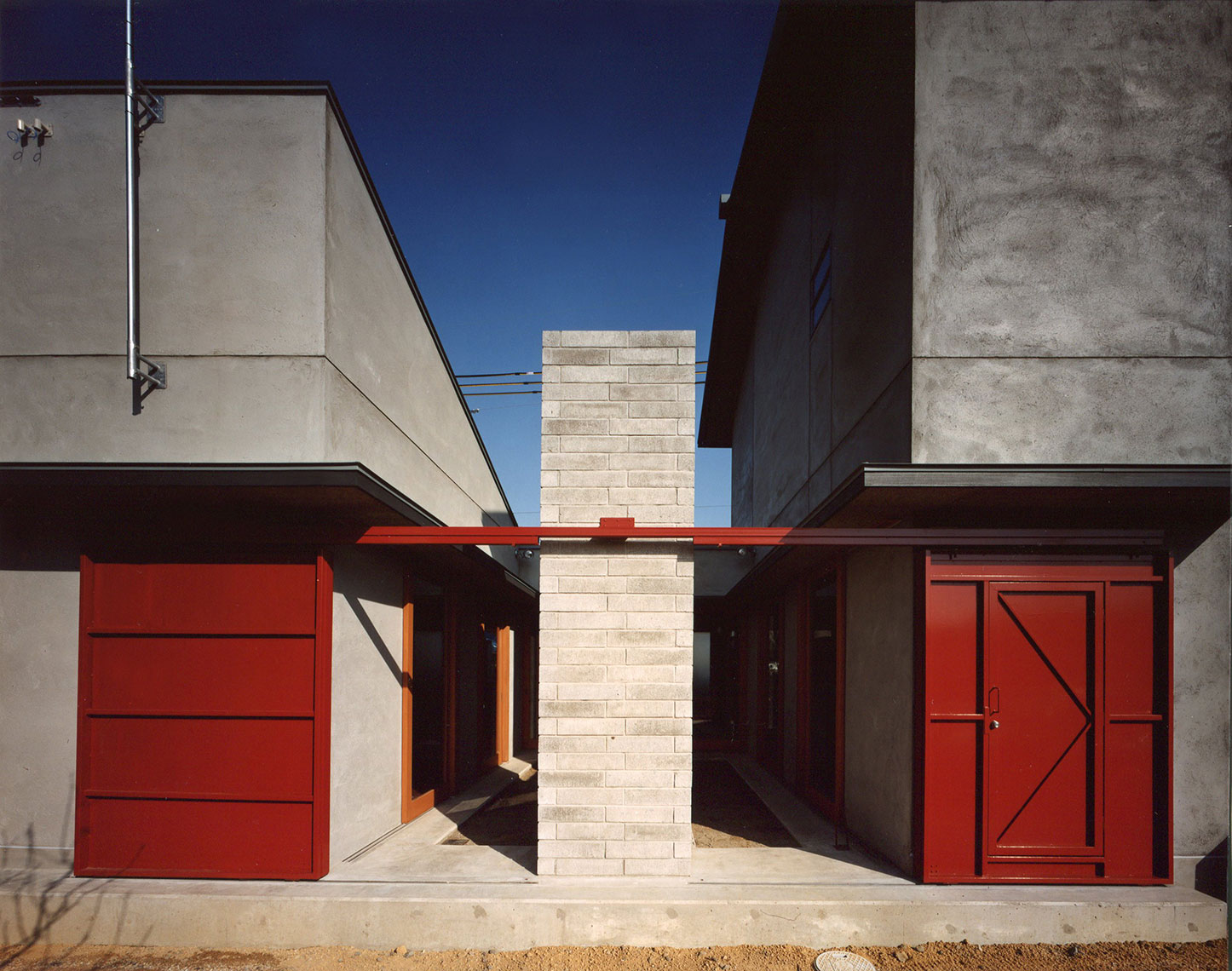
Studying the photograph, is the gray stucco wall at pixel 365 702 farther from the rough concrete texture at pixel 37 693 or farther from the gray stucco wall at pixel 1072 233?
the gray stucco wall at pixel 1072 233

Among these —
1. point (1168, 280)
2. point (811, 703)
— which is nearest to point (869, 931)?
point (811, 703)

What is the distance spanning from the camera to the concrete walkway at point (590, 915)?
4871mm

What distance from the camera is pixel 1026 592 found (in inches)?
217

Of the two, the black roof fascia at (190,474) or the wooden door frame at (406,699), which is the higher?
the black roof fascia at (190,474)

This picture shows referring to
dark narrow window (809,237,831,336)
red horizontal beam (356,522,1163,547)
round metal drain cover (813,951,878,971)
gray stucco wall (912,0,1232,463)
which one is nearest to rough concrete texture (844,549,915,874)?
red horizontal beam (356,522,1163,547)

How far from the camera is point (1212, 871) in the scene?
5293 millimetres

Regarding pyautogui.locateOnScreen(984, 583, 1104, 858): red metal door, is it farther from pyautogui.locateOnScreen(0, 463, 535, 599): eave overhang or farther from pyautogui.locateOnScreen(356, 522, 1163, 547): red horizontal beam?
pyautogui.locateOnScreen(0, 463, 535, 599): eave overhang

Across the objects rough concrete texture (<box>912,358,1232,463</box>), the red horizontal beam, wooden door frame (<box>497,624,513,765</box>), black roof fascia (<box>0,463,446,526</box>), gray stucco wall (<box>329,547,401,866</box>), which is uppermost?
rough concrete texture (<box>912,358,1232,463</box>)

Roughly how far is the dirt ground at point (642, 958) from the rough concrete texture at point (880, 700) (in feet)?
2.62

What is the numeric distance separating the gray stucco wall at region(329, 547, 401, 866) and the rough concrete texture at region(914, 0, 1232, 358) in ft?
18.7

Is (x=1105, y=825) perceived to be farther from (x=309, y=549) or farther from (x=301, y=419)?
(x=301, y=419)

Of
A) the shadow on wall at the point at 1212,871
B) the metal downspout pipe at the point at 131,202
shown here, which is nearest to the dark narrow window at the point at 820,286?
the shadow on wall at the point at 1212,871

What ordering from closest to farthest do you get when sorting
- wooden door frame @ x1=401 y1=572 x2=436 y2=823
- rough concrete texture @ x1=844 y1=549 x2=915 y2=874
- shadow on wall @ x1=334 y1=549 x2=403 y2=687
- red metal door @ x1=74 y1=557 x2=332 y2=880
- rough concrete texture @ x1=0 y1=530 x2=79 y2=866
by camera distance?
red metal door @ x1=74 y1=557 x2=332 y2=880
rough concrete texture @ x1=0 y1=530 x2=79 y2=866
rough concrete texture @ x1=844 y1=549 x2=915 y2=874
shadow on wall @ x1=334 y1=549 x2=403 y2=687
wooden door frame @ x1=401 y1=572 x2=436 y2=823

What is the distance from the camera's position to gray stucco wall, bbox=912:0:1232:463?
18.0 ft
